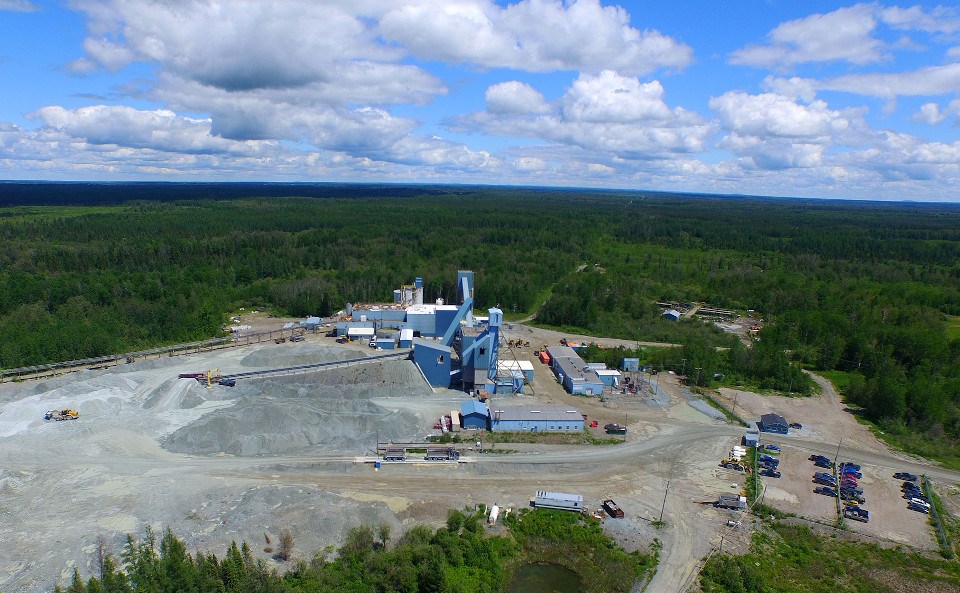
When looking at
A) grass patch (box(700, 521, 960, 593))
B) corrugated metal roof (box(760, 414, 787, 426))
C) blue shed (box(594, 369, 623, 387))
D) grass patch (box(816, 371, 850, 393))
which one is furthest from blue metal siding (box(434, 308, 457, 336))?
grass patch (box(816, 371, 850, 393))

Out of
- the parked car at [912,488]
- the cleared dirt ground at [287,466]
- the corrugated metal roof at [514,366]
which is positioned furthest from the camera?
the corrugated metal roof at [514,366]

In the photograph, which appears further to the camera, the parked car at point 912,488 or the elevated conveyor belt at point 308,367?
the elevated conveyor belt at point 308,367

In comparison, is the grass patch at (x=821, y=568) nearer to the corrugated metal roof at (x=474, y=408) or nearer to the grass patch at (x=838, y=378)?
the corrugated metal roof at (x=474, y=408)

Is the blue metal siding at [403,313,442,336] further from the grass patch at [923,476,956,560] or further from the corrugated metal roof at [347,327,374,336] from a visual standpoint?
the grass patch at [923,476,956,560]

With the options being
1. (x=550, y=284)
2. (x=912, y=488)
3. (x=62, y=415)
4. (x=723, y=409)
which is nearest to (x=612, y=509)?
(x=912, y=488)

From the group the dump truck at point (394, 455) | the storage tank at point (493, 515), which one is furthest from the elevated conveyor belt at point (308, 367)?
the storage tank at point (493, 515)

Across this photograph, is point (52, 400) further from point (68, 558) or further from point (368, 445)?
point (368, 445)

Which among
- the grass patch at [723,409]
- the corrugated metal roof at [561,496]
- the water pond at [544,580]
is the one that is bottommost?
the water pond at [544,580]
